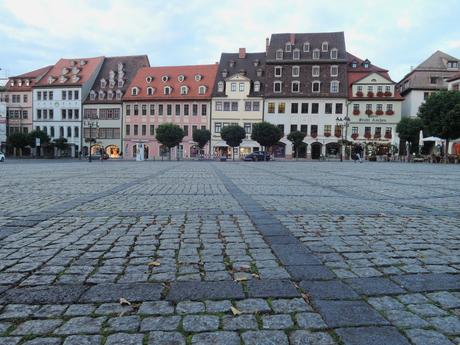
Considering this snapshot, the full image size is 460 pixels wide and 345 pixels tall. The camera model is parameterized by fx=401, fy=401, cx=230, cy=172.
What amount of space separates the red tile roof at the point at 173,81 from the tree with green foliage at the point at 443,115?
30815 millimetres

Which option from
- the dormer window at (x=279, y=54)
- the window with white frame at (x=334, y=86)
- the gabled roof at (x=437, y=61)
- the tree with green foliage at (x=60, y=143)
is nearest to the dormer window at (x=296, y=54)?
the dormer window at (x=279, y=54)

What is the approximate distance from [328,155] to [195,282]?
56839mm

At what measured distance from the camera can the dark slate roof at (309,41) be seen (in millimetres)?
60406

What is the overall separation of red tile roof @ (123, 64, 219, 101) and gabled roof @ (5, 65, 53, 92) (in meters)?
19.4

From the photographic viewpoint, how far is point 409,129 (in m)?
50.6

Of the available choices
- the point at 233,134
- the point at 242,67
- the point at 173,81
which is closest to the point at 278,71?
the point at 242,67

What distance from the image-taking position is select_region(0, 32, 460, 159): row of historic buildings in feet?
189

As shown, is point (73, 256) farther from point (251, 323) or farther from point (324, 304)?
point (324, 304)

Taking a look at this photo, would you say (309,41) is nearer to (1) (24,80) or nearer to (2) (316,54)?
(2) (316,54)

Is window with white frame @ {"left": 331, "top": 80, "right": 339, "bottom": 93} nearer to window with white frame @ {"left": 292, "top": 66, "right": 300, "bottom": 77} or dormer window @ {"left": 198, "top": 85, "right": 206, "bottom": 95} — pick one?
window with white frame @ {"left": 292, "top": 66, "right": 300, "bottom": 77}

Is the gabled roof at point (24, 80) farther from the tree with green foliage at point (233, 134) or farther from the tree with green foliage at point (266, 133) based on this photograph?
the tree with green foliage at point (266, 133)

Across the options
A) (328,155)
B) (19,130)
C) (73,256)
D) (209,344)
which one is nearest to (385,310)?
(209,344)

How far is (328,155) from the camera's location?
5794 centimetres

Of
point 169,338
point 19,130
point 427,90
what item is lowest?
point 169,338
